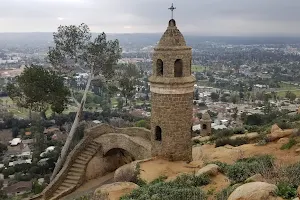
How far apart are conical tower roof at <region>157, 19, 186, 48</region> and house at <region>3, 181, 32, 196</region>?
16203 millimetres

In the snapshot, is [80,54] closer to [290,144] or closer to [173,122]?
[173,122]

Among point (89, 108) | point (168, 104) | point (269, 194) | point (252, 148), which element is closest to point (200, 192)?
point (269, 194)

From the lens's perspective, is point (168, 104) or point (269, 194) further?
point (168, 104)

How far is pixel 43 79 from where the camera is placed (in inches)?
651

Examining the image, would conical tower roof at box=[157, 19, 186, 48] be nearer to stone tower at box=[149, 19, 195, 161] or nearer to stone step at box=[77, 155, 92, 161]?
stone tower at box=[149, 19, 195, 161]

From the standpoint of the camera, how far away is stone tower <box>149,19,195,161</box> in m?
12.9

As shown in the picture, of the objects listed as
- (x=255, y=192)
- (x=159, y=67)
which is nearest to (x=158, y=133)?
(x=159, y=67)

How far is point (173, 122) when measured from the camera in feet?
43.0

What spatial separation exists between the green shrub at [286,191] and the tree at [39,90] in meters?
12.3

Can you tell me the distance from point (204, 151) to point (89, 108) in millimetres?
44685

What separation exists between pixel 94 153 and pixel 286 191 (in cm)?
1061

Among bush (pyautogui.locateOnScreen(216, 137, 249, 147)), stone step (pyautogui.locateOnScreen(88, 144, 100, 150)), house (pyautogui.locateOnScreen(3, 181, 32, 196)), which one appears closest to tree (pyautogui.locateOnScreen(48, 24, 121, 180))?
stone step (pyautogui.locateOnScreen(88, 144, 100, 150))

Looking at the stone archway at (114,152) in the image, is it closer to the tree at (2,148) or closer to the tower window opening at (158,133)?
the tower window opening at (158,133)

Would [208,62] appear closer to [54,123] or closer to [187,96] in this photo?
[54,123]
